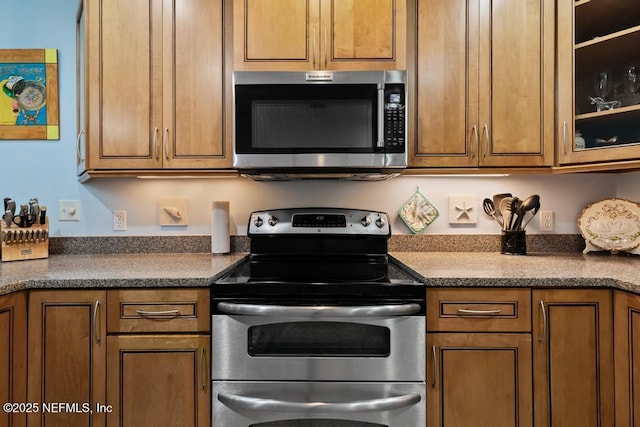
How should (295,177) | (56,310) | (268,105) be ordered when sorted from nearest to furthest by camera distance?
(56,310) → (268,105) → (295,177)

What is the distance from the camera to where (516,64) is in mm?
1714

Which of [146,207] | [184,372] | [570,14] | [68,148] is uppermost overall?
[570,14]

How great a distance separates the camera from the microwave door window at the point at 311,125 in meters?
1.63

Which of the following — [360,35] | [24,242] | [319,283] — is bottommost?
[319,283]

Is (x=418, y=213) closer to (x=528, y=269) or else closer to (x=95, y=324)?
(x=528, y=269)

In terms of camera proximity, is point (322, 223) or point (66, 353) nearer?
point (66, 353)

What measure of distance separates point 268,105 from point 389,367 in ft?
3.55

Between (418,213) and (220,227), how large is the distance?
97 cm

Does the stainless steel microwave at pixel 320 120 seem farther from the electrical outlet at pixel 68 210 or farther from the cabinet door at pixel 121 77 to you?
the electrical outlet at pixel 68 210

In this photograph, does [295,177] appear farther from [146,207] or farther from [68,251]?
[68,251]

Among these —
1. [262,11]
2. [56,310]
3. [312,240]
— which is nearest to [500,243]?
[312,240]

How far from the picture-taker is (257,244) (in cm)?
171

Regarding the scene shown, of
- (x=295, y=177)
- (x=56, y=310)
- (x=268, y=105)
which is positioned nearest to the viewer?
(x=56, y=310)

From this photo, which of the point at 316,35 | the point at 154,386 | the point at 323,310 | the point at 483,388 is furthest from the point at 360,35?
the point at 154,386
